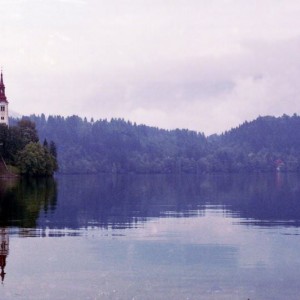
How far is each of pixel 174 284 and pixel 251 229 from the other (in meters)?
31.2

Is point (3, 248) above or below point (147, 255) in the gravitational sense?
above

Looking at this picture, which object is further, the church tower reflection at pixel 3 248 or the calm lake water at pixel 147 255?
the church tower reflection at pixel 3 248

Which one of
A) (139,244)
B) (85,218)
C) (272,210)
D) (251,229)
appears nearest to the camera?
(139,244)

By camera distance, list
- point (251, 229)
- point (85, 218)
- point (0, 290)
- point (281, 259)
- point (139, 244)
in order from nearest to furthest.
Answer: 1. point (0, 290)
2. point (281, 259)
3. point (139, 244)
4. point (251, 229)
5. point (85, 218)

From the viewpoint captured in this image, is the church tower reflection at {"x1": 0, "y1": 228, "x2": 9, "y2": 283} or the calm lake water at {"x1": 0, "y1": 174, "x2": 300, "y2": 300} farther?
the church tower reflection at {"x1": 0, "y1": 228, "x2": 9, "y2": 283}

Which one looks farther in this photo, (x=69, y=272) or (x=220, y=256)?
(x=220, y=256)

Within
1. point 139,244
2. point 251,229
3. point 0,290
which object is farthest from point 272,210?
point 0,290

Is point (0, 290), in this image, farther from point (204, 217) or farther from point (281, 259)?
point (204, 217)

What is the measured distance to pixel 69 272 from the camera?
4312cm

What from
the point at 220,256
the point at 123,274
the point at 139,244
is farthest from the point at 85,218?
the point at 123,274

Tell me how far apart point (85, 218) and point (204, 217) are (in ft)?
45.9

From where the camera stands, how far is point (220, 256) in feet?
164

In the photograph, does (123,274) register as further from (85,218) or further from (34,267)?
(85,218)

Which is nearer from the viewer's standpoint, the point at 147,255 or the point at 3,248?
the point at 147,255
